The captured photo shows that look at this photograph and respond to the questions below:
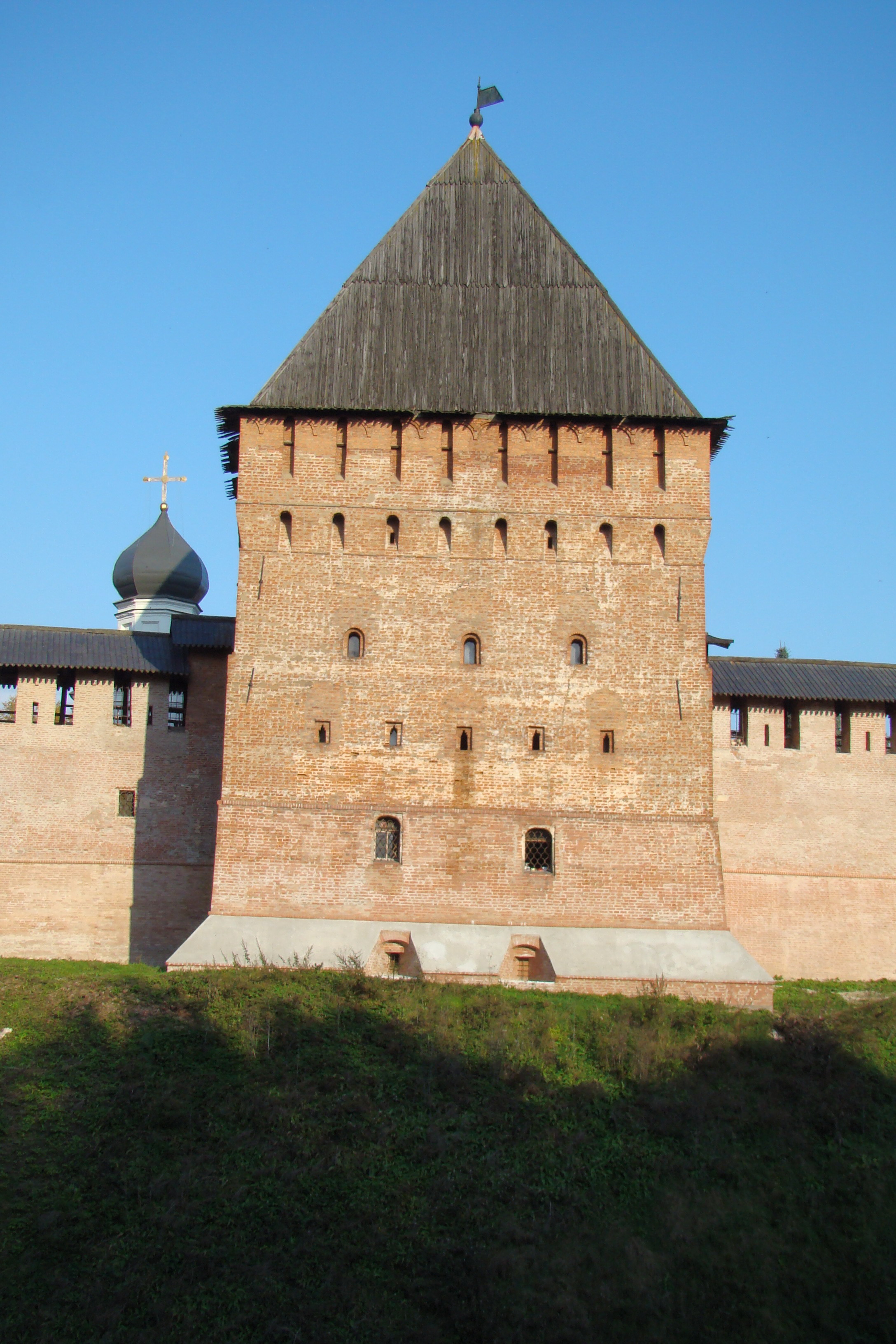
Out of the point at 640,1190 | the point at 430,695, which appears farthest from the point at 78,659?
the point at 640,1190

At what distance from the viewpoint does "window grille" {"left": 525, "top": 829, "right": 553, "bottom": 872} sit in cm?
2078

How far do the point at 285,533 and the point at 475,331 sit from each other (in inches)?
192

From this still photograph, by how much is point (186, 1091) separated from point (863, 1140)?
8.49 meters

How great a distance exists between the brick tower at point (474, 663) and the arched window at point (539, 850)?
0.04 metres

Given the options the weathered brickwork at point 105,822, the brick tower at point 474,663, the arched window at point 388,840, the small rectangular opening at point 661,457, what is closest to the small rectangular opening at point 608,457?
the brick tower at point 474,663

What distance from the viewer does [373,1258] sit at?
46.0 ft

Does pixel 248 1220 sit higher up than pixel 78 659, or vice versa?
pixel 78 659

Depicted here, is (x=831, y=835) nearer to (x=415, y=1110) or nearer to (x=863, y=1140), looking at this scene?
(x=863, y=1140)

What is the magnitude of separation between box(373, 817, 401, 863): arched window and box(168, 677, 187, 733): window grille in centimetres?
565

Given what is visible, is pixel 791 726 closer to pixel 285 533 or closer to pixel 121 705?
pixel 285 533

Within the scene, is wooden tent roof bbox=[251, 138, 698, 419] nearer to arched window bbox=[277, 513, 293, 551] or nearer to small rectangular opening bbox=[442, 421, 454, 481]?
small rectangular opening bbox=[442, 421, 454, 481]

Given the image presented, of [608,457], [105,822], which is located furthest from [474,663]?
[105,822]

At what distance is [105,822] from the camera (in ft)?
79.4

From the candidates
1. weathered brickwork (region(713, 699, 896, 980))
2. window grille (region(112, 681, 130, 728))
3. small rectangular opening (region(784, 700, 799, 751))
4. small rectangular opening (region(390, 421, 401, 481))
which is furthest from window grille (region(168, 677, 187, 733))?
small rectangular opening (region(784, 700, 799, 751))
